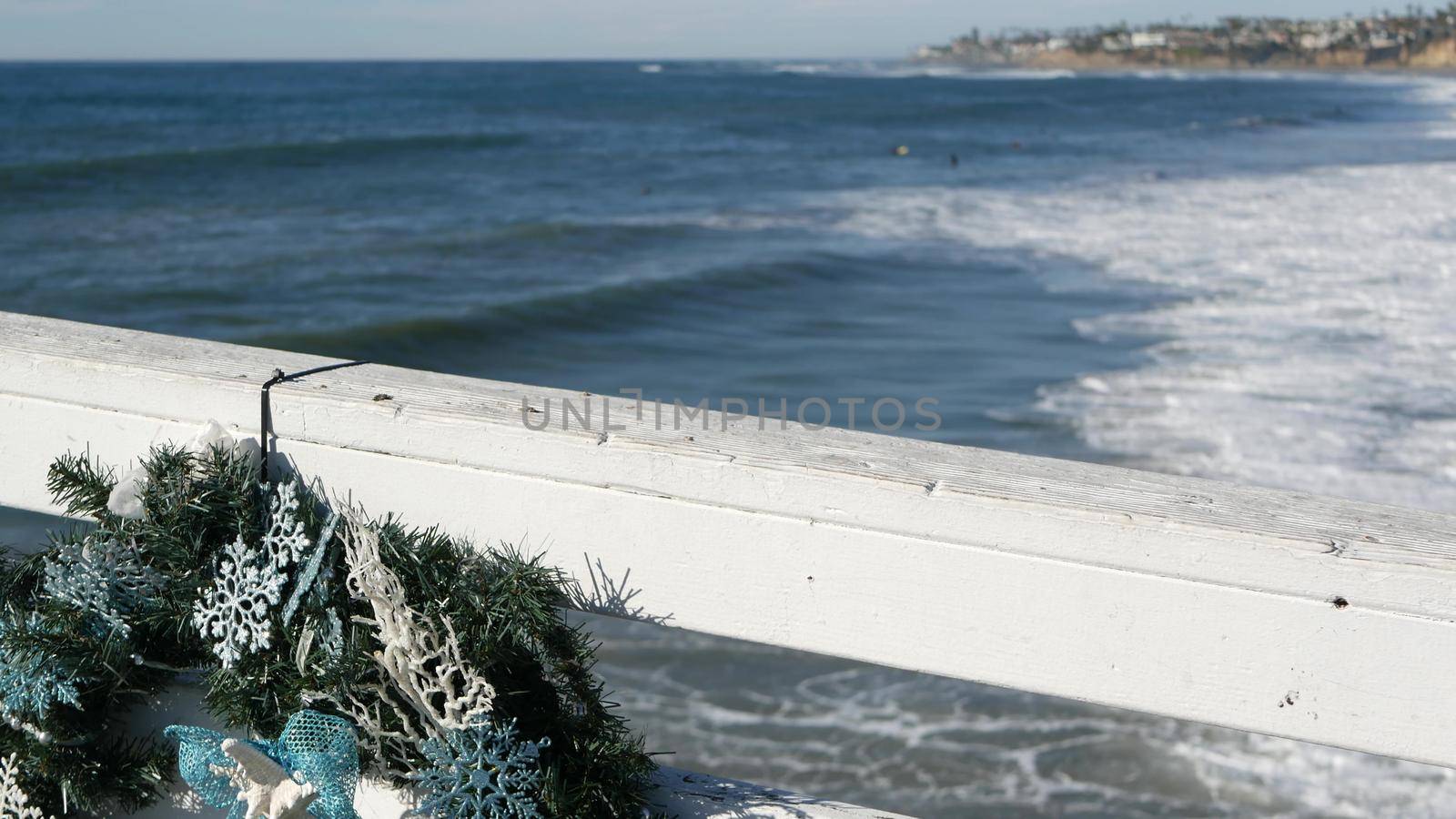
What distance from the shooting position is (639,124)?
3619 cm

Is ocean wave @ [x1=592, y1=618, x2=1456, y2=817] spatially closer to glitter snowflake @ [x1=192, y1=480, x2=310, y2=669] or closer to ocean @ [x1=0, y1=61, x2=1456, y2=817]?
ocean @ [x1=0, y1=61, x2=1456, y2=817]

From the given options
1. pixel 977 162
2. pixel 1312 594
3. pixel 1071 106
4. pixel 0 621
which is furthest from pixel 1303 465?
pixel 1071 106

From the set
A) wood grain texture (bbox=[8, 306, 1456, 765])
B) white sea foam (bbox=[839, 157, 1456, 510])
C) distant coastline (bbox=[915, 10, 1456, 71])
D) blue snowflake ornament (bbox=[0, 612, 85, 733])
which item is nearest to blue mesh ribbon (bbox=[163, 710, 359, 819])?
blue snowflake ornament (bbox=[0, 612, 85, 733])

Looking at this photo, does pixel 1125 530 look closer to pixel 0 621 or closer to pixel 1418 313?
pixel 0 621

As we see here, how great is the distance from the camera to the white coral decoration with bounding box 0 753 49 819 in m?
1.19

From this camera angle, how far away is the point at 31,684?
3.77 ft

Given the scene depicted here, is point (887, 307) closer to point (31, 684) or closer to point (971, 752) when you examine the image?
point (971, 752)

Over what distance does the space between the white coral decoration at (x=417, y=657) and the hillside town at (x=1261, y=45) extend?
379ft

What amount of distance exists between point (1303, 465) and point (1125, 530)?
468 cm

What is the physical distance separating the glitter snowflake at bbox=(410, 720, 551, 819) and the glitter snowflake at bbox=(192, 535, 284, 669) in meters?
0.22

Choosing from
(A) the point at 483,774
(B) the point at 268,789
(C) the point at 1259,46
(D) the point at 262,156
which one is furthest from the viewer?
(C) the point at 1259,46

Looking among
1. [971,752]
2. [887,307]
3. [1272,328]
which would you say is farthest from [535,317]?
[971,752]

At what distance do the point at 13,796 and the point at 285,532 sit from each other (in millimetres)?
385

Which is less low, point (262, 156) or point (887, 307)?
point (262, 156)
